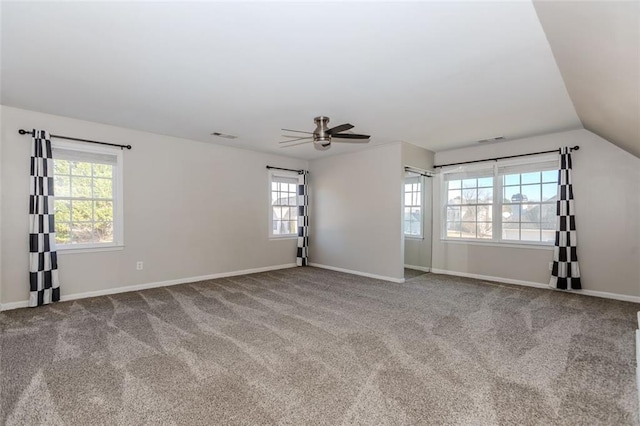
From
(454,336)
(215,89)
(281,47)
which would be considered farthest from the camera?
(215,89)

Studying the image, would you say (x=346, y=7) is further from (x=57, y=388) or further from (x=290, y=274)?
(x=290, y=274)

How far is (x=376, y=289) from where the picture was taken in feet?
15.7

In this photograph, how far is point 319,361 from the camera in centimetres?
Answer: 246

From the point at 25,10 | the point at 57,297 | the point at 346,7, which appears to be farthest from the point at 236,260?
the point at 346,7

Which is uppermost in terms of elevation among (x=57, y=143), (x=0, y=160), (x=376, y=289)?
(x=57, y=143)

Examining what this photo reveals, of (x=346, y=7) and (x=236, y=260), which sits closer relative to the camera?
(x=346, y=7)

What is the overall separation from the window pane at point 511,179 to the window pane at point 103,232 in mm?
6467

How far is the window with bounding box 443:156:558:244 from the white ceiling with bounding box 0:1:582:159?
973 mm

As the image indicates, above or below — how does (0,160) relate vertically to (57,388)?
above

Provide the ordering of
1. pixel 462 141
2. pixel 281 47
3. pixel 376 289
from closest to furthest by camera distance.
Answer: pixel 281 47, pixel 376 289, pixel 462 141

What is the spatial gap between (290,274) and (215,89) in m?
3.69

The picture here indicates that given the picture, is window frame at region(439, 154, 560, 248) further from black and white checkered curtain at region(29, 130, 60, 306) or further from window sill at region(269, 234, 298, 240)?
black and white checkered curtain at region(29, 130, 60, 306)

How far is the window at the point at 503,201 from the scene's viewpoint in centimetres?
490

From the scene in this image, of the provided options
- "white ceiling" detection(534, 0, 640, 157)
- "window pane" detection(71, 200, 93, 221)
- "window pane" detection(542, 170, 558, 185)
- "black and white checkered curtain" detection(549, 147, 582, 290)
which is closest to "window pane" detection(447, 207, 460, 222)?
"window pane" detection(542, 170, 558, 185)
